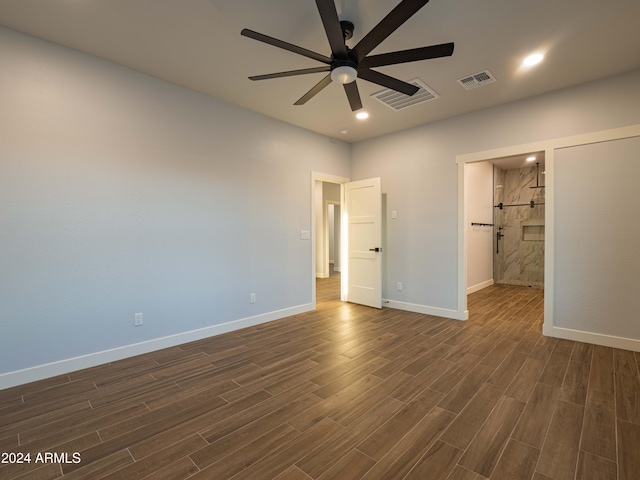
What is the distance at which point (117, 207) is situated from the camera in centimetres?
300

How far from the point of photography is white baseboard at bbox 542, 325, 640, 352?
3.16 m

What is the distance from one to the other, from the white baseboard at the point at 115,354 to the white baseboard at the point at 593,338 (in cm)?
365

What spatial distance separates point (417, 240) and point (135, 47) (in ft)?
14.0

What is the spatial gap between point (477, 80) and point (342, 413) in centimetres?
359

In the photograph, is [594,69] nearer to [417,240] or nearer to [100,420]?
[417,240]

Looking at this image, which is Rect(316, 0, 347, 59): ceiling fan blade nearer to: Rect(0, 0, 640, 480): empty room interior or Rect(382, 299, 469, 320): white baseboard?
Rect(0, 0, 640, 480): empty room interior

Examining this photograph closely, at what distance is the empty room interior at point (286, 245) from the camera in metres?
1.86

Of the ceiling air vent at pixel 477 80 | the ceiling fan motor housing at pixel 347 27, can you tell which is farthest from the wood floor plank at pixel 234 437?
the ceiling air vent at pixel 477 80

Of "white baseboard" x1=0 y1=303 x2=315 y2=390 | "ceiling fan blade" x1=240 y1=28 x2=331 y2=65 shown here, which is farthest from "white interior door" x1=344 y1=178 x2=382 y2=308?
"ceiling fan blade" x1=240 y1=28 x2=331 y2=65

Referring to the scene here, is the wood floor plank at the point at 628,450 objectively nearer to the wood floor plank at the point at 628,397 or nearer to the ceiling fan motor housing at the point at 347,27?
the wood floor plank at the point at 628,397

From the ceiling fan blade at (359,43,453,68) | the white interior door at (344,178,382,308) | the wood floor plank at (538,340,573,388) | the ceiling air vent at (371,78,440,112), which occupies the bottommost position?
the wood floor plank at (538,340,573,388)

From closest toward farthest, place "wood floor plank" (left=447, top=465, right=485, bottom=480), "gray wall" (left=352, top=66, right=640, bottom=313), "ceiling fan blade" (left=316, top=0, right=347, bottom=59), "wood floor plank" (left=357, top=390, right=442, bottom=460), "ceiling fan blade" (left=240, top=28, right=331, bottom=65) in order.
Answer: "wood floor plank" (left=447, top=465, right=485, bottom=480)
"ceiling fan blade" (left=316, top=0, right=347, bottom=59)
"wood floor plank" (left=357, top=390, right=442, bottom=460)
"ceiling fan blade" (left=240, top=28, right=331, bottom=65)
"gray wall" (left=352, top=66, right=640, bottom=313)

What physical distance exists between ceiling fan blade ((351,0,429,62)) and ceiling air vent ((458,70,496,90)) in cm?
179

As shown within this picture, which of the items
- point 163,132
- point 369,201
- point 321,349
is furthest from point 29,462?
point 369,201
